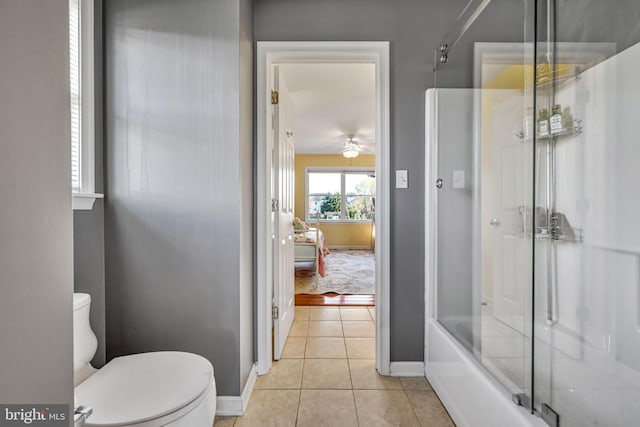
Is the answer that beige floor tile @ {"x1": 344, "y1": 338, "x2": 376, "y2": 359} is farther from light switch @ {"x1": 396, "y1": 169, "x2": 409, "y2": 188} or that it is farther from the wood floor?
light switch @ {"x1": 396, "y1": 169, "x2": 409, "y2": 188}

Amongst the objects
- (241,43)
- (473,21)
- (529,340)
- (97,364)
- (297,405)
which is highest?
(473,21)

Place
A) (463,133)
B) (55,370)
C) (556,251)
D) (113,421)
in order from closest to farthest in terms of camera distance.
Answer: (55,370), (113,421), (556,251), (463,133)

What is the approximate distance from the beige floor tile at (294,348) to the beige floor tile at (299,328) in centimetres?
8

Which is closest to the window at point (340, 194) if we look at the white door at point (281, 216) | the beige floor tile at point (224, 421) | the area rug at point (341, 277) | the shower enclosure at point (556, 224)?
the area rug at point (341, 277)

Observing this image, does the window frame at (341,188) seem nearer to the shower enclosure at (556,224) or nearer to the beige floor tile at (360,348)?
the beige floor tile at (360,348)

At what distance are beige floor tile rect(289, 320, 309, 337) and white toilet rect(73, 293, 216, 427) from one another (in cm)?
147

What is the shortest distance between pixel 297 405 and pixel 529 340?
117 cm

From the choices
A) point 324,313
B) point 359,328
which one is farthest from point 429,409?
point 324,313

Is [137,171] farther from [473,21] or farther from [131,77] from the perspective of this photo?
[473,21]

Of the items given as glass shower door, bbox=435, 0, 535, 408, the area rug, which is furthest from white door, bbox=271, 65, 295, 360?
the area rug

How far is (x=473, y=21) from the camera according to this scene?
178 cm

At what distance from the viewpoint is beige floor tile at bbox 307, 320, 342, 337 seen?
2.77 meters

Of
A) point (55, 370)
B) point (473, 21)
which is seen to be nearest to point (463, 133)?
point (473, 21)

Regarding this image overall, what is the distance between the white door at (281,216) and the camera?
2.28 meters
